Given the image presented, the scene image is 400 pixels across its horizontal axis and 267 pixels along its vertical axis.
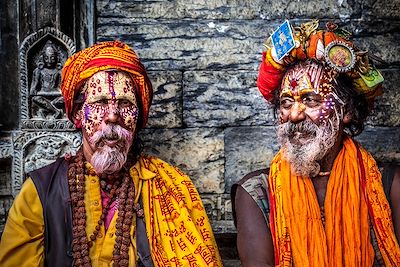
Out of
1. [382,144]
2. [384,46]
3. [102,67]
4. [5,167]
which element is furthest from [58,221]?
[384,46]

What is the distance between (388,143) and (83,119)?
2.12 metres

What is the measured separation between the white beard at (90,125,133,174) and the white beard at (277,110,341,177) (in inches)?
35.4

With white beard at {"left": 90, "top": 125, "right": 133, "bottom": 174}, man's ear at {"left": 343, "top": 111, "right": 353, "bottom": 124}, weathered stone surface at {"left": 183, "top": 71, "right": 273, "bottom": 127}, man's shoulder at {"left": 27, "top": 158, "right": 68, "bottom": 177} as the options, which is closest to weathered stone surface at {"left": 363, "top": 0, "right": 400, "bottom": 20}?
weathered stone surface at {"left": 183, "top": 71, "right": 273, "bottom": 127}

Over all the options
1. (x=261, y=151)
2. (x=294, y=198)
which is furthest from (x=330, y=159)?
(x=261, y=151)

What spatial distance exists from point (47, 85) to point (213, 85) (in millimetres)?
1112

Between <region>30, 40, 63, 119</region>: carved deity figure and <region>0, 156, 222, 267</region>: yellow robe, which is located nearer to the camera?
<region>0, 156, 222, 267</region>: yellow robe

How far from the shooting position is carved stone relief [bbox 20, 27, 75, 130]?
4430 mm

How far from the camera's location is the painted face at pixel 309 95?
3723 millimetres

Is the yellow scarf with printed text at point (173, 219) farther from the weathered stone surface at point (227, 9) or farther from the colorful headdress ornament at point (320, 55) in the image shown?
the weathered stone surface at point (227, 9)

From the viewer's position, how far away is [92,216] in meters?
3.70

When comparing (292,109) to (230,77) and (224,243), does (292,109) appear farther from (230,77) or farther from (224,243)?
(224,243)

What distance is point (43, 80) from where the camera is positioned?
4.47 metres

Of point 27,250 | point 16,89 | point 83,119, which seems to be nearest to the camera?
point 27,250

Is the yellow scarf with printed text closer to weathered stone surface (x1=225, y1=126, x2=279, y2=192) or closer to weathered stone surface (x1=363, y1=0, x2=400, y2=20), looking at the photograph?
weathered stone surface (x1=225, y1=126, x2=279, y2=192)
